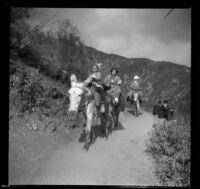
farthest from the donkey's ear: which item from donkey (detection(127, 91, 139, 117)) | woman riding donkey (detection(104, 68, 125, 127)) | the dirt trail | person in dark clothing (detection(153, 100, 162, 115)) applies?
person in dark clothing (detection(153, 100, 162, 115))

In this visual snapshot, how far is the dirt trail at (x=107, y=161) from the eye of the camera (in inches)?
193

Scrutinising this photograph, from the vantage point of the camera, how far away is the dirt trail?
16.1ft

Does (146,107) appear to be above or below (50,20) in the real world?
below

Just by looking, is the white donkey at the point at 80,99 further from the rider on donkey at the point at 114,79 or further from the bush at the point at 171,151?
the bush at the point at 171,151

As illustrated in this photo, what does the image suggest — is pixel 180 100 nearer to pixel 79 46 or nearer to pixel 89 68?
pixel 89 68

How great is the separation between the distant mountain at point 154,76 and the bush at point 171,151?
1.21 ft

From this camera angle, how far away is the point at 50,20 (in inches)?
203

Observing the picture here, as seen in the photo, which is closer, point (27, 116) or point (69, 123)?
point (69, 123)

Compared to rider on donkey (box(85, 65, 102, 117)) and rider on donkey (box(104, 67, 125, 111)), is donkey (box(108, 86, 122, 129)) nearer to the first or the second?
rider on donkey (box(104, 67, 125, 111))

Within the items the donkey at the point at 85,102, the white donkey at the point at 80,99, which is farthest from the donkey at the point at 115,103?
the white donkey at the point at 80,99

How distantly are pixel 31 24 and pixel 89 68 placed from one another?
1.34 metres
